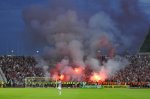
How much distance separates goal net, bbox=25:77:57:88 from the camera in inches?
3174

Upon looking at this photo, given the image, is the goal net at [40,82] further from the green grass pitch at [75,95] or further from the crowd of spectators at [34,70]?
the green grass pitch at [75,95]

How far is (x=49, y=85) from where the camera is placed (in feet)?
265

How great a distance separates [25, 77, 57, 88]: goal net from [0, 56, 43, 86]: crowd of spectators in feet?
4.47

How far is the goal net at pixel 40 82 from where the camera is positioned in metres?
80.6

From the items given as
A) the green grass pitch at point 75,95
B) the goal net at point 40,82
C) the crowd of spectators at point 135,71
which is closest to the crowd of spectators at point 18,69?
the goal net at point 40,82

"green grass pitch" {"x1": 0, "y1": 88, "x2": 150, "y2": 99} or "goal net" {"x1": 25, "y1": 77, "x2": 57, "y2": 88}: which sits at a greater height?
"goal net" {"x1": 25, "y1": 77, "x2": 57, "y2": 88}

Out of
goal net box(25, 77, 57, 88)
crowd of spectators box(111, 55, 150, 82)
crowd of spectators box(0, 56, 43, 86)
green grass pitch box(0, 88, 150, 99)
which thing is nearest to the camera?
green grass pitch box(0, 88, 150, 99)

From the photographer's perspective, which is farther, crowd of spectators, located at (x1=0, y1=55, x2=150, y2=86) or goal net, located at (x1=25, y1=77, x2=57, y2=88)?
crowd of spectators, located at (x1=0, y1=55, x2=150, y2=86)

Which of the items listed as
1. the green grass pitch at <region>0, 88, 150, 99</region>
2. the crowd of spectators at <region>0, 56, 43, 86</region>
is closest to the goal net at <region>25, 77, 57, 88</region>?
the crowd of spectators at <region>0, 56, 43, 86</region>

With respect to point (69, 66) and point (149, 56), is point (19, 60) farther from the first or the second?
point (149, 56)

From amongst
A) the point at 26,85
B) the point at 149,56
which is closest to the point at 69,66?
the point at 26,85

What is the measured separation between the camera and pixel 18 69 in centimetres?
8975

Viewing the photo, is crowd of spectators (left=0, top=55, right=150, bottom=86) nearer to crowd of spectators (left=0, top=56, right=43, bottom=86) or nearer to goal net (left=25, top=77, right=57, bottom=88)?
crowd of spectators (left=0, top=56, right=43, bottom=86)

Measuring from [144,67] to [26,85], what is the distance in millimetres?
24562
